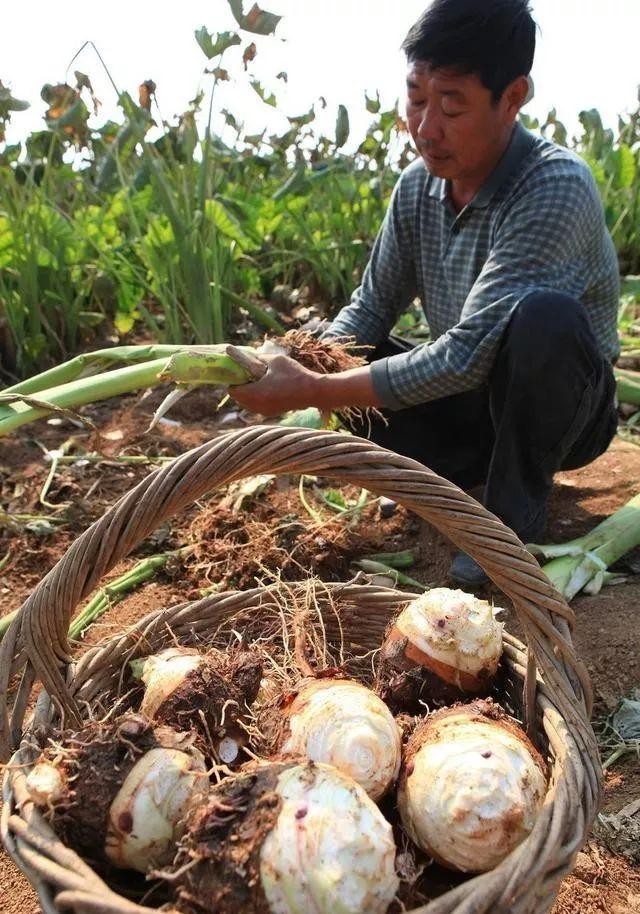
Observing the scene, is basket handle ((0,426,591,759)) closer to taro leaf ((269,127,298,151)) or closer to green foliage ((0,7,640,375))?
green foliage ((0,7,640,375))

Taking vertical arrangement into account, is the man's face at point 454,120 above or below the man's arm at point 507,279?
above

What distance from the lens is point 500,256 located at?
2.20 metres

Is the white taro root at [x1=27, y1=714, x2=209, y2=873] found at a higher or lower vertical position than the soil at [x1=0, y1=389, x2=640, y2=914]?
higher

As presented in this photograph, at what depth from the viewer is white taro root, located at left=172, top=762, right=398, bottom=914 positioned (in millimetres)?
964

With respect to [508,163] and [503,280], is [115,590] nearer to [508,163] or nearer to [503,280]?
[503,280]

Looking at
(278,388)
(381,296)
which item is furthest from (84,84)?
(278,388)

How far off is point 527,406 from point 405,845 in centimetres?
134

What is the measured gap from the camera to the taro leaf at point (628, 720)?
1.71 m

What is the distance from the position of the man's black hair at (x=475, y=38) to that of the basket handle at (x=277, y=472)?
1.35 meters

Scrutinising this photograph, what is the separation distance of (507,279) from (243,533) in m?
1.04

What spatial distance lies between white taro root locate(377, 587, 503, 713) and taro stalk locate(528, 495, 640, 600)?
2.58 feet

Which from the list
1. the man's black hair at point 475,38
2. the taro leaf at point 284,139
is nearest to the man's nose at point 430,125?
the man's black hair at point 475,38

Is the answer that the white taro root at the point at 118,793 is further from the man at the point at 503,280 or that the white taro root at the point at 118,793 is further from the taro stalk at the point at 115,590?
the man at the point at 503,280

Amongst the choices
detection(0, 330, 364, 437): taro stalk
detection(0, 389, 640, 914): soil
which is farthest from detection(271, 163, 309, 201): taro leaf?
detection(0, 330, 364, 437): taro stalk
